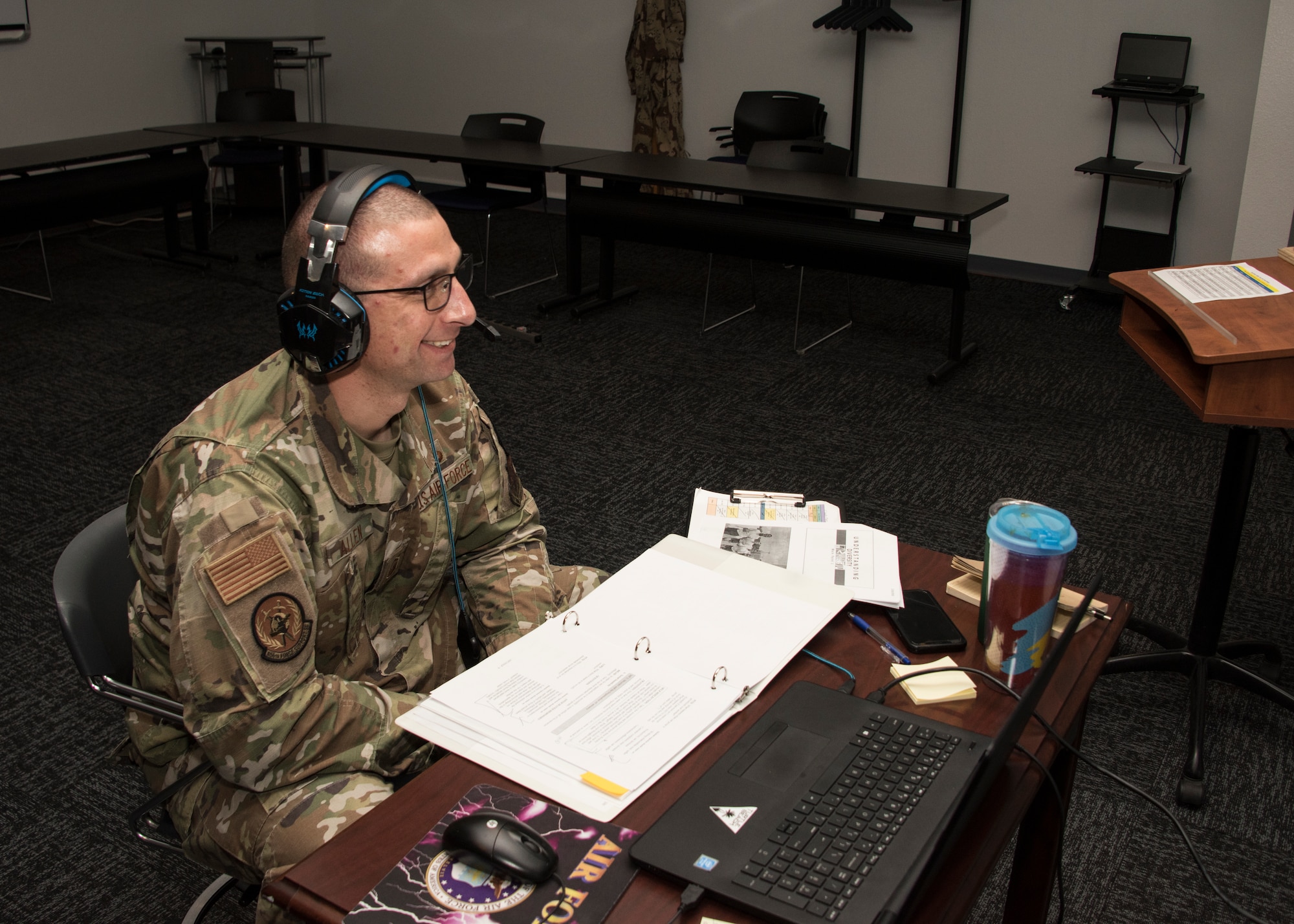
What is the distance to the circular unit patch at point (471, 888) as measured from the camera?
894 millimetres

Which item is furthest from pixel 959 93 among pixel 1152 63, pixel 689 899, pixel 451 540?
pixel 689 899

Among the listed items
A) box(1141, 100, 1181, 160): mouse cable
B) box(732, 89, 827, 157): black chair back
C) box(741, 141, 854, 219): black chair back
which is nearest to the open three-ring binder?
box(741, 141, 854, 219): black chair back

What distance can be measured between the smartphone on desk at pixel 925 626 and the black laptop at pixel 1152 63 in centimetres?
411

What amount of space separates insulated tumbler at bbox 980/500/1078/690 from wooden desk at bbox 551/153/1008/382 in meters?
2.88

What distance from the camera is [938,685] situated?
3.89 feet

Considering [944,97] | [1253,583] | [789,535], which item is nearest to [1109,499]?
[1253,583]

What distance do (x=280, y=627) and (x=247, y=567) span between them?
0.08 meters

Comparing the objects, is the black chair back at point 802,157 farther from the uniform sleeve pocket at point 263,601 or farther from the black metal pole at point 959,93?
the uniform sleeve pocket at point 263,601

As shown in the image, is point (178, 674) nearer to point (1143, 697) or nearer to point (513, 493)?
point (513, 493)

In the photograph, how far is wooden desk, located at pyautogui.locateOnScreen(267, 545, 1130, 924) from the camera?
917 mm

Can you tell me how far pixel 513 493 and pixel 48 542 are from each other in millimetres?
1878

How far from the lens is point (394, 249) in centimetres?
125

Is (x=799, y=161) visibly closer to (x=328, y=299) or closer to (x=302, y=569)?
(x=328, y=299)

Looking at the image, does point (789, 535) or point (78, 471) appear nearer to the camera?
point (789, 535)
